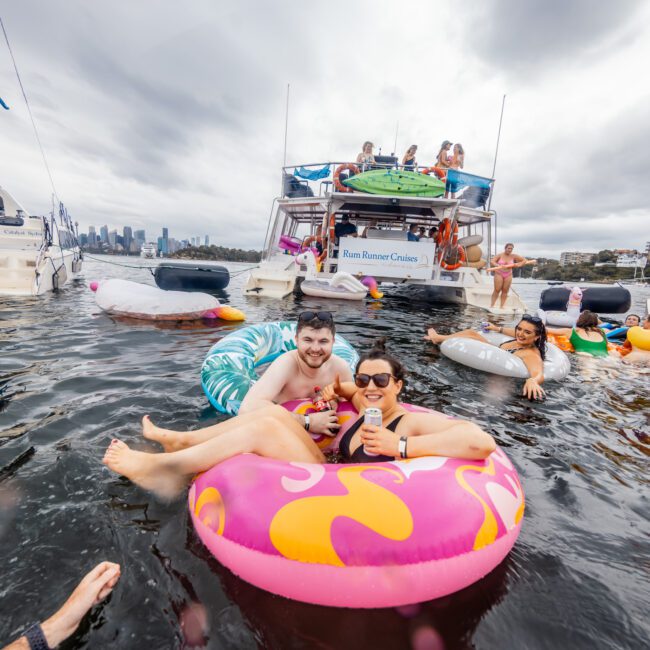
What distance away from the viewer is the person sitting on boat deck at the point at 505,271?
1161cm

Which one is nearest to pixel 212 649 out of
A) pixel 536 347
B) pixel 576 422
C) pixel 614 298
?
pixel 576 422

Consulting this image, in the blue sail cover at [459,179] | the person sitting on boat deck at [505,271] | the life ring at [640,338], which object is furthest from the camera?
the blue sail cover at [459,179]

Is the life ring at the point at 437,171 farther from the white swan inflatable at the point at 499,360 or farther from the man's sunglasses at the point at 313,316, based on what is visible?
the man's sunglasses at the point at 313,316

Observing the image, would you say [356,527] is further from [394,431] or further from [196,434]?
[196,434]

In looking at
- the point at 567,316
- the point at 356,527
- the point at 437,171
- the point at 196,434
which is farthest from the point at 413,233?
the point at 356,527

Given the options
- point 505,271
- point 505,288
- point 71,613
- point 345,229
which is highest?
point 345,229

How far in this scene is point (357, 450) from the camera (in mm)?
2504

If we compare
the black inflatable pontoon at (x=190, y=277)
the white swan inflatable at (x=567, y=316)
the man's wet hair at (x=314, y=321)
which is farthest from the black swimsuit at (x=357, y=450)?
the black inflatable pontoon at (x=190, y=277)

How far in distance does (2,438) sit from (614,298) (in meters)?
13.7

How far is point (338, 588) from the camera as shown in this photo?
1.69 m

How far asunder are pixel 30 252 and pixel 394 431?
1281 centimetres

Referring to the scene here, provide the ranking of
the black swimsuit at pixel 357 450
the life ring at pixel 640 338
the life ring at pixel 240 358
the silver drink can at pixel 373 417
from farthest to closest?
the life ring at pixel 640 338, the life ring at pixel 240 358, the black swimsuit at pixel 357 450, the silver drink can at pixel 373 417

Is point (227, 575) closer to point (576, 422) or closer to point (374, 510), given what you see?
point (374, 510)

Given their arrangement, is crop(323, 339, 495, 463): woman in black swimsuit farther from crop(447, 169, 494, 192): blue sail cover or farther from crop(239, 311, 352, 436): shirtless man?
crop(447, 169, 494, 192): blue sail cover
